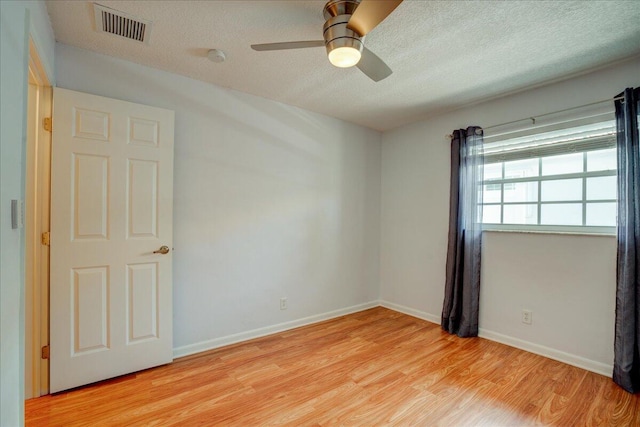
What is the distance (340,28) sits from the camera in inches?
60.3

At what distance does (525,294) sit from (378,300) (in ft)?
5.88

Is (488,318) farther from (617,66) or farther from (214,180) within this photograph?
(214,180)

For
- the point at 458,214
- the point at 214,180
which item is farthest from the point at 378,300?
the point at 214,180

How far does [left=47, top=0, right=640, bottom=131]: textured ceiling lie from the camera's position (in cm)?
169

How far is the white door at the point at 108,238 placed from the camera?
1.96m

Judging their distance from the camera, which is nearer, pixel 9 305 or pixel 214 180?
pixel 9 305

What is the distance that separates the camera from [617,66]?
2.24 metres

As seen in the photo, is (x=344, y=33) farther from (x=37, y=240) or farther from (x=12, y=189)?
(x=37, y=240)

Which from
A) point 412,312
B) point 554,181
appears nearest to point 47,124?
point 412,312

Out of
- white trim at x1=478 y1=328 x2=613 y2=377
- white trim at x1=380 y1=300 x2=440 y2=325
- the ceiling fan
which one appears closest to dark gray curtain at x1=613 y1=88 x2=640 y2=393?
white trim at x1=478 y1=328 x2=613 y2=377

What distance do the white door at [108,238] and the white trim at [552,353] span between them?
3011mm

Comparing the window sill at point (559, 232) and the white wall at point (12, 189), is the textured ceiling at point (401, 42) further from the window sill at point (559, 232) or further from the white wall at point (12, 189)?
the window sill at point (559, 232)

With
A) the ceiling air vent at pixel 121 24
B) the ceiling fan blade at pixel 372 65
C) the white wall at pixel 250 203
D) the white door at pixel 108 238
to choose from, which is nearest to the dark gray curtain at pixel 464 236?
the white wall at pixel 250 203

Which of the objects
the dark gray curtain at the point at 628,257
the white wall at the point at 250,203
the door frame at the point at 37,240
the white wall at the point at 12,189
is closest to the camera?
the white wall at the point at 12,189
